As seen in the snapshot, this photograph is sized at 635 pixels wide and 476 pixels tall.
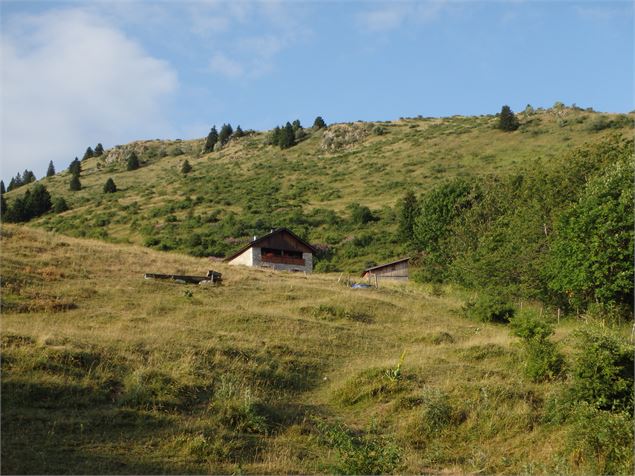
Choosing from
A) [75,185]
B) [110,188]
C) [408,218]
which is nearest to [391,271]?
[408,218]

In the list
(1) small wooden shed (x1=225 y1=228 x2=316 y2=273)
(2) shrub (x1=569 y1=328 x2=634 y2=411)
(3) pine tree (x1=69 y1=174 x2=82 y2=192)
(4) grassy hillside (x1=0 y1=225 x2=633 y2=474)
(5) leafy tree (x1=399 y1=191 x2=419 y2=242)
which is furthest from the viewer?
(3) pine tree (x1=69 y1=174 x2=82 y2=192)

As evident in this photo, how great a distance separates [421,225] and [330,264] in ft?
31.9

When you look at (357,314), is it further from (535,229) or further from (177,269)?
(535,229)

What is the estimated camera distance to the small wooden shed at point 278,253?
5459cm

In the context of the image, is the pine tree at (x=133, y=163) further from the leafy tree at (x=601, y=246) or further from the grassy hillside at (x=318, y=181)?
the leafy tree at (x=601, y=246)

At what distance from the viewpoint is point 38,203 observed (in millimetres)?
94312

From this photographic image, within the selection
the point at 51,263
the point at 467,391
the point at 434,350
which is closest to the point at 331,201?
the point at 51,263

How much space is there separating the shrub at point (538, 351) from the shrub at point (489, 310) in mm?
10856

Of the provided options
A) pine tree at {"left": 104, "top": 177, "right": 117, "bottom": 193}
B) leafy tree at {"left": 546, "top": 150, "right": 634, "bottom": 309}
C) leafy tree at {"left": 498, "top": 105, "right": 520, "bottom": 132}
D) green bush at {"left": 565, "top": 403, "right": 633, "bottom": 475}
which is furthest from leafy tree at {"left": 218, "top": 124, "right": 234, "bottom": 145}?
green bush at {"left": 565, "top": 403, "right": 633, "bottom": 475}

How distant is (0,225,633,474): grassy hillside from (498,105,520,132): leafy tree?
262 feet

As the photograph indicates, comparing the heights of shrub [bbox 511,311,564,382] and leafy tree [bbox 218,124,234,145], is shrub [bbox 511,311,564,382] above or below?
below

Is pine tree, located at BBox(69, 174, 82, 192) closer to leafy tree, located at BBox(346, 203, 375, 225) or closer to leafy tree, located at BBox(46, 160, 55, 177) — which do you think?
leafy tree, located at BBox(46, 160, 55, 177)

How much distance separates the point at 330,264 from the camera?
2427 inches

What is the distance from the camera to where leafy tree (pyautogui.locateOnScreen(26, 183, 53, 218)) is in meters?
92.8
